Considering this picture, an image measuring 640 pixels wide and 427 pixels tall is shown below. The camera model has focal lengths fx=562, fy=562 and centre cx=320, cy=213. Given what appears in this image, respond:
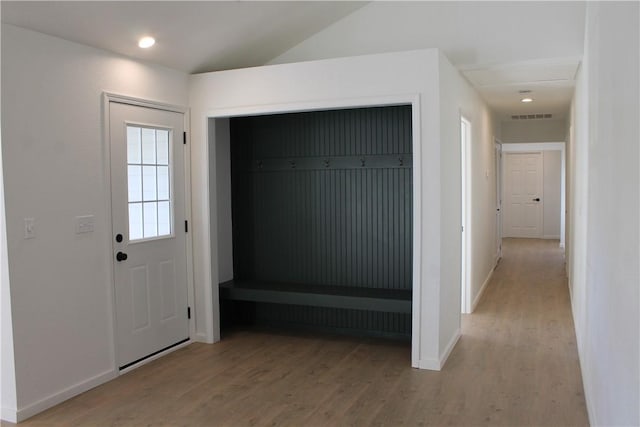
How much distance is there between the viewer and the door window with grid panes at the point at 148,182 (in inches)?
168

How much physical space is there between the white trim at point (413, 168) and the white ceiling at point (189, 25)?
556 mm

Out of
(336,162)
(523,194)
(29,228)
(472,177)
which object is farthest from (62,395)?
(523,194)

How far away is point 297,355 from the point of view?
457 cm

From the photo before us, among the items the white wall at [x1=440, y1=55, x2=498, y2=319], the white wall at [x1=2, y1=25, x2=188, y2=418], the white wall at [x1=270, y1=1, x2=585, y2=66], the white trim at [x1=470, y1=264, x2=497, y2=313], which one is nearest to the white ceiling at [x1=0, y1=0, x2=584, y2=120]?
the white wall at [x1=270, y1=1, x2=585, y2=66]

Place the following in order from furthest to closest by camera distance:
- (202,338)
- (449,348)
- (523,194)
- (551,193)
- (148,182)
→ (523,194) → (551,193) → (202,338) → (449,348) → (148,182)

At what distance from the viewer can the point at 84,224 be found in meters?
3.80

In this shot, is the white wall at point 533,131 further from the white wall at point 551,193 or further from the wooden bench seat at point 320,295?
the wooden bench seat at point 320,295

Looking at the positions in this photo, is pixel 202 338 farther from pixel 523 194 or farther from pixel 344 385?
pixel 523 194

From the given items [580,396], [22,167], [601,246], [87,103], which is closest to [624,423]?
[601,246]

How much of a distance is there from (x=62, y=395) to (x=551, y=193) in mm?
11841

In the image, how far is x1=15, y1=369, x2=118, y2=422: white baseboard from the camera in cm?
336

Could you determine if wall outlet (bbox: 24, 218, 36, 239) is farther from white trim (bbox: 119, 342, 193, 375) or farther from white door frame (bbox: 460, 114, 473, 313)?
white door frame (bbox: 460, 114, 473, 313)

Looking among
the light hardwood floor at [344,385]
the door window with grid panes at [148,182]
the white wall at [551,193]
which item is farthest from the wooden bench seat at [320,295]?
the white wall at [551,193]

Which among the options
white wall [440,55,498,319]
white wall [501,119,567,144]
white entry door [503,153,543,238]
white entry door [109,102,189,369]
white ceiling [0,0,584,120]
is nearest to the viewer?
white ceiling [0,0,584,120]
